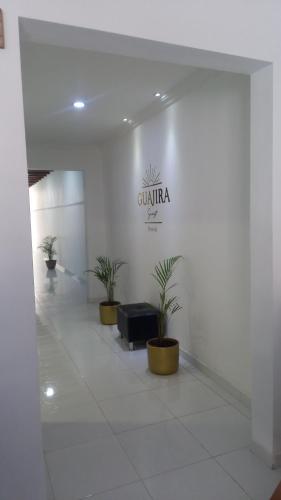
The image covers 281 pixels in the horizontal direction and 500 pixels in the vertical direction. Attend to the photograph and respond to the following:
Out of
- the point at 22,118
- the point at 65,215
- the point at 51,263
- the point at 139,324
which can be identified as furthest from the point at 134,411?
the point at 51,263

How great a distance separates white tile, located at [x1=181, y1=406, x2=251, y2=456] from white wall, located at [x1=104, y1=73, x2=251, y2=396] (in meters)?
0.26

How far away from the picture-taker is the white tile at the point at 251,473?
2125 mm

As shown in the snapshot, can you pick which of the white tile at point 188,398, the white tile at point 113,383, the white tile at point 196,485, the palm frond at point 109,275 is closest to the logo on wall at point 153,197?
the palm frond at point 109,275

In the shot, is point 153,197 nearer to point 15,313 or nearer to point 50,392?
point 50,392

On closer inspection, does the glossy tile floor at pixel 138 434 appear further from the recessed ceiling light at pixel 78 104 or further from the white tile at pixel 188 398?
the recessed ceiling light at pixel 78 104

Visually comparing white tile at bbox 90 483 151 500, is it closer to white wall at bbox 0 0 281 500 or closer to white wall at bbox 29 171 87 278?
white wall at bbox 0 0 281 500

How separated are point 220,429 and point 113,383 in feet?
3.87

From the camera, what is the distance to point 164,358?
362cm

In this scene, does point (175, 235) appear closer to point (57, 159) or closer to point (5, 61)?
point (5, 61)

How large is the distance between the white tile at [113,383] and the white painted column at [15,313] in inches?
66.6

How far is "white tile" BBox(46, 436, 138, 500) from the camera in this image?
2196mm

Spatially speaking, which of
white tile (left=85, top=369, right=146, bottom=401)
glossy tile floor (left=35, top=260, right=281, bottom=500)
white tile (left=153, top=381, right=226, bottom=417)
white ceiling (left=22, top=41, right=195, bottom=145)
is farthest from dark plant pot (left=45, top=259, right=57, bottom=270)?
white tile (left=153, top=381, right=226, bottom=417)

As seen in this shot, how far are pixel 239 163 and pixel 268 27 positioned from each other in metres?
1.06

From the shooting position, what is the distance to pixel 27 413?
5.28 ft
